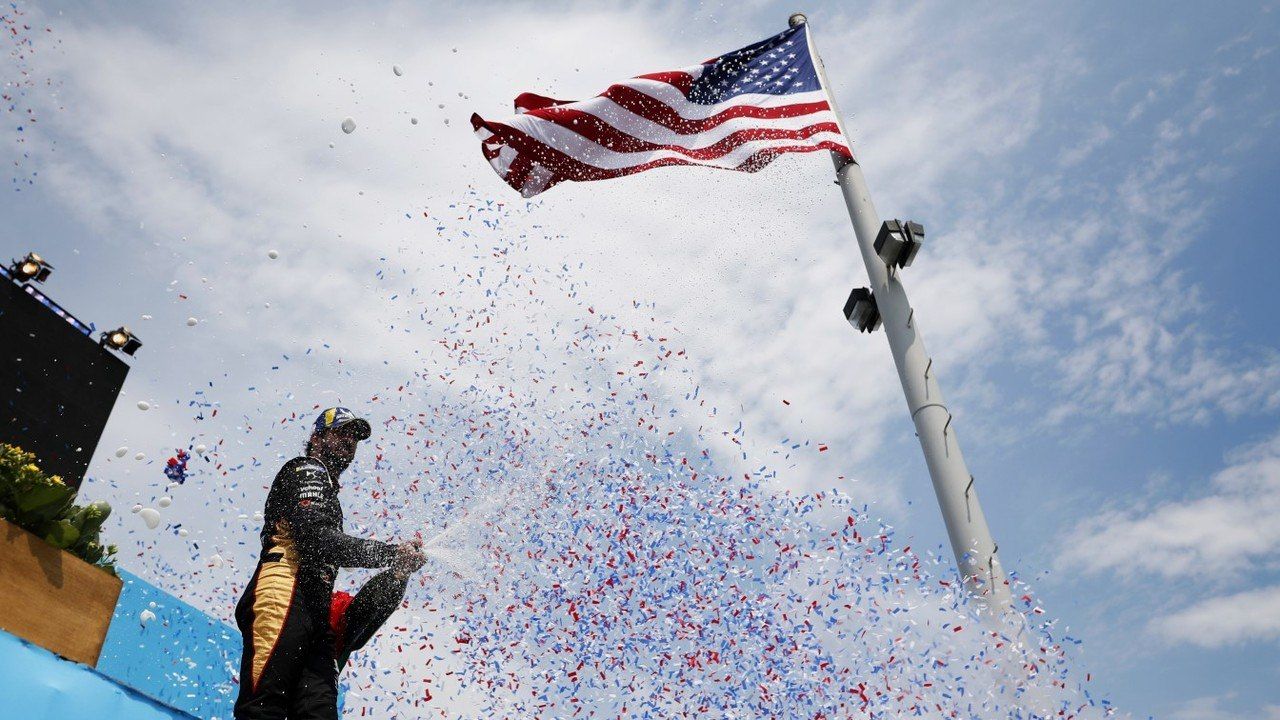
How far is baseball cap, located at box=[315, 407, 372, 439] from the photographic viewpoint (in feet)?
13.8

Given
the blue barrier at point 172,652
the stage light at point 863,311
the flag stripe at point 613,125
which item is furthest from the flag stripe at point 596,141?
the blue barrier at point 172,652

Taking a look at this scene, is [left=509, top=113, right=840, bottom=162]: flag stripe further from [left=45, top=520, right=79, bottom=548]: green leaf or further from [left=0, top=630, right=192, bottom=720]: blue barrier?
[left=0, top=630, right=192, bottom=720]: blue barrier

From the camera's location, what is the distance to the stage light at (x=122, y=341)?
1304 centimetres

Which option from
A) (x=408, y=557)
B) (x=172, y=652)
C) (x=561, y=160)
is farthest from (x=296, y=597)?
(x=561, y=160)

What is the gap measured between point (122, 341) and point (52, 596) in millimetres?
10774

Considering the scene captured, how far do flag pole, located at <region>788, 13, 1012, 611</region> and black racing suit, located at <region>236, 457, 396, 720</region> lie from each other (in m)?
2.88

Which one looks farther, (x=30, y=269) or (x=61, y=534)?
(x=30, y=269)

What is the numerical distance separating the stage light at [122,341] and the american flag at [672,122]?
8.58 m

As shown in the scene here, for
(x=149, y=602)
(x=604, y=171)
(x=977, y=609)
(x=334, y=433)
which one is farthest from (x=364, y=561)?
(x=604, y=171)

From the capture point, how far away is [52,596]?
379 centimetres

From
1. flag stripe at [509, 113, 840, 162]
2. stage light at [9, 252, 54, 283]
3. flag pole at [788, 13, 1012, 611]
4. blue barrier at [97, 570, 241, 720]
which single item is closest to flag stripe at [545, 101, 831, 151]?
flag stripe at [509, 113, 840, 162]

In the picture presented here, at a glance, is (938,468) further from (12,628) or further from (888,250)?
(12,628)

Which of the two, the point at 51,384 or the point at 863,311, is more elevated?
the point at 51,384

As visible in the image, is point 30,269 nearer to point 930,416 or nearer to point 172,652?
point 172,652
